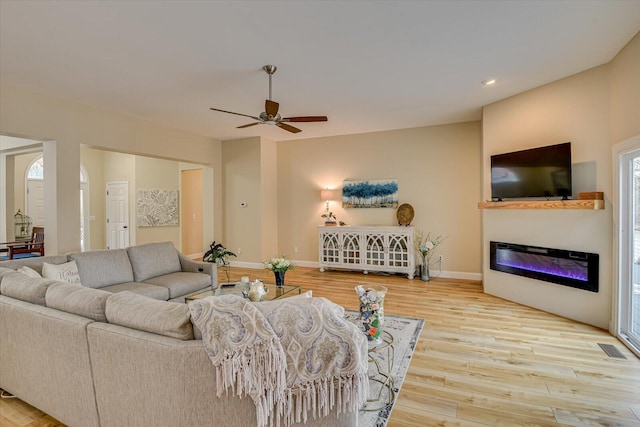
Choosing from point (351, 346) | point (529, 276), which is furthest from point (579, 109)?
point (351, 346)

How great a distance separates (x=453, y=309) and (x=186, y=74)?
13.7 feet

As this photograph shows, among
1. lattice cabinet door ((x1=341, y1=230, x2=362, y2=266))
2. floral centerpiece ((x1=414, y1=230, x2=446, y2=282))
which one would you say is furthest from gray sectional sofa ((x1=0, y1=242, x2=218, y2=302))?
floral centerpiece ((x1=414, y1=230, x2=446, y2=282))

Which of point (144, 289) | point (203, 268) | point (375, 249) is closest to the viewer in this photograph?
point (144, 289)

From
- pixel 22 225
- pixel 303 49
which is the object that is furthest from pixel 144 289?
pixel 22 225

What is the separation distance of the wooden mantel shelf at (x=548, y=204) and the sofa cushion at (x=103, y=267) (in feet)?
15.5

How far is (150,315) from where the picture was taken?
156 cm

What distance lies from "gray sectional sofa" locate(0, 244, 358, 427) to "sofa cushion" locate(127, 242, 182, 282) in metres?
1.49

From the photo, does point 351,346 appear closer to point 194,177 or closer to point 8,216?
point 8,216

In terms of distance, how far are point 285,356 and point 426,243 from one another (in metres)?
4.83

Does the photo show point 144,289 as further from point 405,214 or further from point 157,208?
point 157,208

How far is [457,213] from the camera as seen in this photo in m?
5.66

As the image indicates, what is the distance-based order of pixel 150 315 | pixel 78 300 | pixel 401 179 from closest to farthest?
pixel 150 315 → pixel 78 300 → pixel 401 179

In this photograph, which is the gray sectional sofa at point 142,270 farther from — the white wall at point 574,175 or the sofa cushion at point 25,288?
the white wall at point 574,175

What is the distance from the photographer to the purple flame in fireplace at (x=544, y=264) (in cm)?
353
